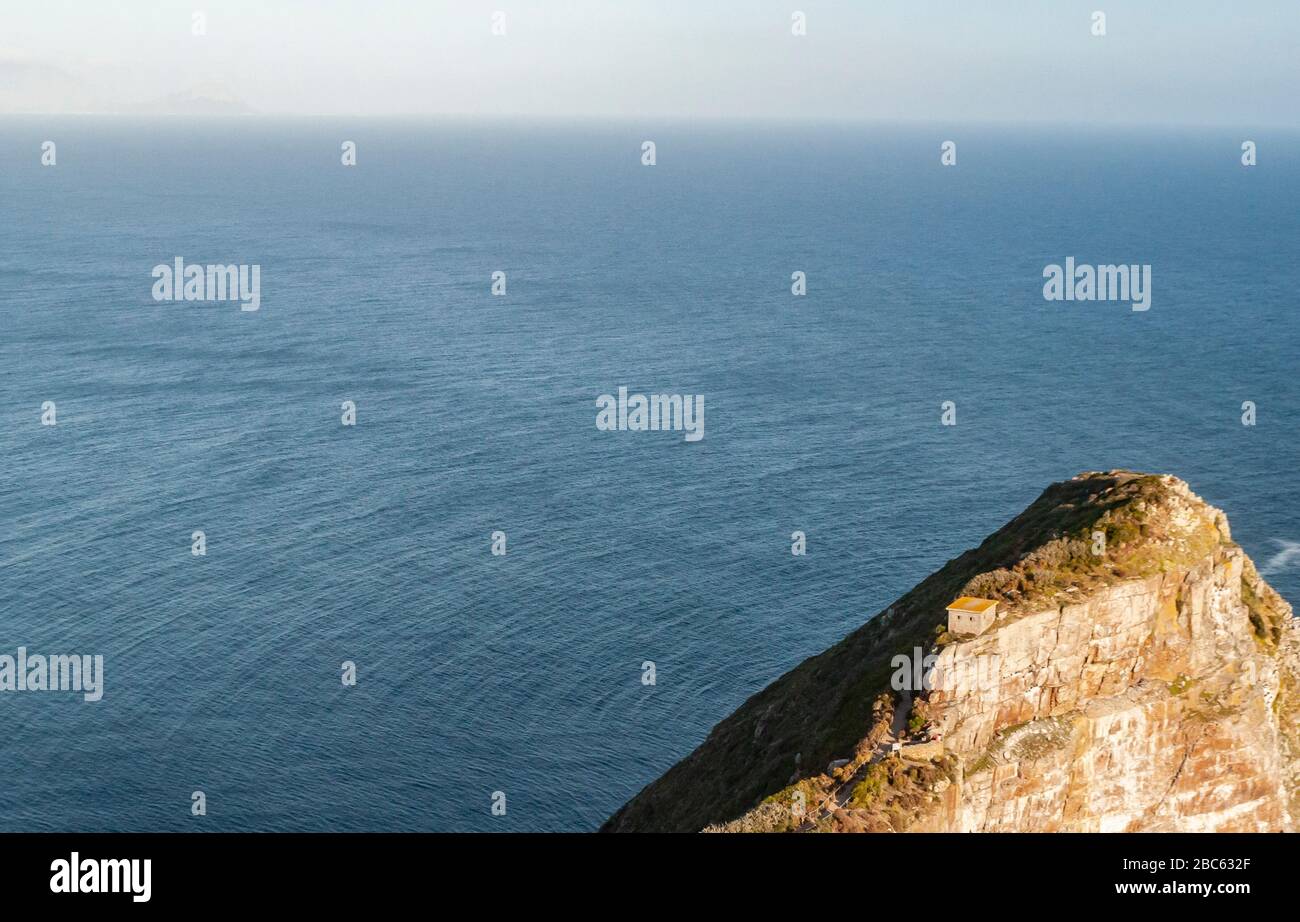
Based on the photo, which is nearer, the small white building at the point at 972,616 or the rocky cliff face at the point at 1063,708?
the rocky cliff face at the point at 1063,708

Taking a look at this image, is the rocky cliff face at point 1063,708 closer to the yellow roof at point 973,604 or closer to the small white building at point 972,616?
the small white building at point 972,616

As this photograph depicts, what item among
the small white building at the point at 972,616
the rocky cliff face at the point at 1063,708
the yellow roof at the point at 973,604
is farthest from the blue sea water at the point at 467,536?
the small white building at the point at 972,616

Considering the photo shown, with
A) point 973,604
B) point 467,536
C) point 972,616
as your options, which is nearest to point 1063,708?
point 972,616

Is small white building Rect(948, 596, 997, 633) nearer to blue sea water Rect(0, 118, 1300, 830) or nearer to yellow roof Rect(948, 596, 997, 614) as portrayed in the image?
yellow roof Rect(948, 596, 997, 614)

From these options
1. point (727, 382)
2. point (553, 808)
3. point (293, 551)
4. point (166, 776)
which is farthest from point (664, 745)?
point (727, 382)

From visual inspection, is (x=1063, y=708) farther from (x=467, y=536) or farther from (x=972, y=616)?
(x=467, y=536)
